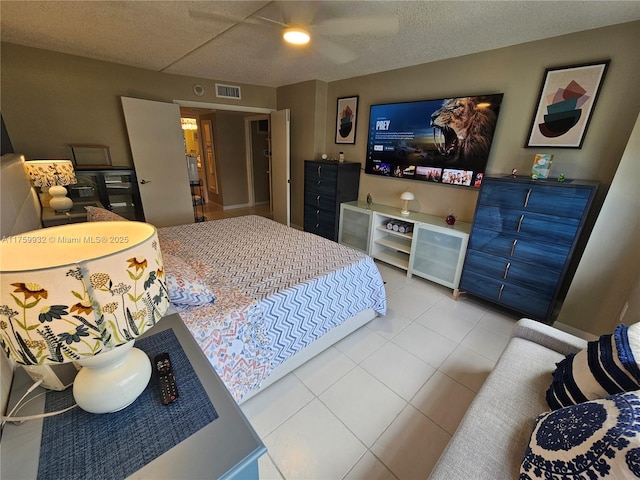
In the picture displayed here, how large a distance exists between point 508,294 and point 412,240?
1.02 meters

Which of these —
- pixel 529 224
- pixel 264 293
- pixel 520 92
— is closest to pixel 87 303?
pixel 264 293

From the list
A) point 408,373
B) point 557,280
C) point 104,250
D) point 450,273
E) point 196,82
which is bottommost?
point 408,373

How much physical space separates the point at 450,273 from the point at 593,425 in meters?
2.06

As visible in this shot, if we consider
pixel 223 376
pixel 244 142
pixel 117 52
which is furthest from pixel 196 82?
pixel 223 376

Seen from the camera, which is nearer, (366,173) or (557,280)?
(557,280)

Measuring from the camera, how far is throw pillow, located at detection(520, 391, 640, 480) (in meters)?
0.68

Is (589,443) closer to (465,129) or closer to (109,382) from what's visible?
(109,382)

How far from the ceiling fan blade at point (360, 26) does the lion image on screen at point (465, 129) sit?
3.36ft

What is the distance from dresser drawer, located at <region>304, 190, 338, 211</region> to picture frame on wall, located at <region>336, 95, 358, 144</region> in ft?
2.89

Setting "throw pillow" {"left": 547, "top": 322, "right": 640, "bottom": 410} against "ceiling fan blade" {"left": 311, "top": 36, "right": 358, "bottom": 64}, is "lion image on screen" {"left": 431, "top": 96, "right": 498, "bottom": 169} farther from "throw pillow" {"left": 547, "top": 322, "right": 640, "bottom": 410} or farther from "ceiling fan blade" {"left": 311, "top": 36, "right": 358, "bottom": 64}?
"throw pillow" {"left": 547, "top": 322, "right": 640, "bottom": 410}

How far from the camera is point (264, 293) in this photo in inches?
62.9

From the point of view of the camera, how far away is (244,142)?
5809 millimetres

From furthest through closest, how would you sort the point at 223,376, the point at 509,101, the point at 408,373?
the point at 509,101, the point at 408,373, the point at 223,376

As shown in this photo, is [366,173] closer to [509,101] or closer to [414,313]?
[509,101]
